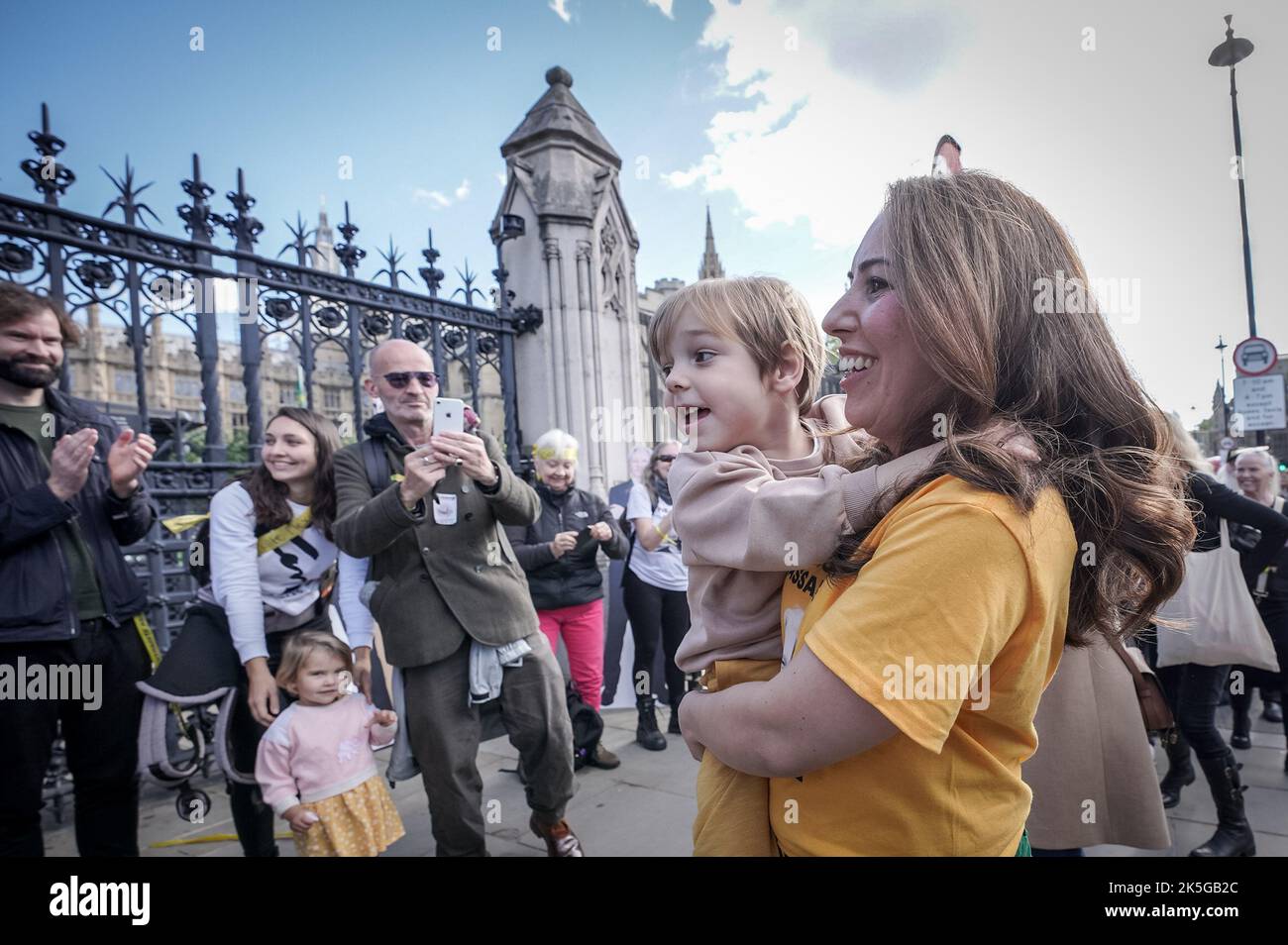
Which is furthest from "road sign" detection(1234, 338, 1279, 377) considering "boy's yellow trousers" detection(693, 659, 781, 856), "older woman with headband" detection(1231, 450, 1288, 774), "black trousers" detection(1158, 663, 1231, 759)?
"boy's yellow trousers" detection(693, 659, 781, 856)

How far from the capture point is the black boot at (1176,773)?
144 inches

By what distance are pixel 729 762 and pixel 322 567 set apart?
2.69 m

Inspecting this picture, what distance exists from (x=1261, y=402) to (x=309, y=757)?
9439 millimetres

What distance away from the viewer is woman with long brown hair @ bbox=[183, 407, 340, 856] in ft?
9.39

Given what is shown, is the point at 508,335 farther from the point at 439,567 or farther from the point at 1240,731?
the point at 1240,731

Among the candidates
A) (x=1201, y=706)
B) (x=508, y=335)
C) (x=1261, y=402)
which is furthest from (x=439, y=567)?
(x=1261, y=402)

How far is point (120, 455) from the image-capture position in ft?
8.97

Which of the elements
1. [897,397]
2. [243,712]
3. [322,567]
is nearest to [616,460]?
[322,567]

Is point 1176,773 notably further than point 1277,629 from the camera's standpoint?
No

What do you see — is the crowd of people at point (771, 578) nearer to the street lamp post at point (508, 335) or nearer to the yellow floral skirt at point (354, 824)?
the yellow floral skirt at point (354, 824)

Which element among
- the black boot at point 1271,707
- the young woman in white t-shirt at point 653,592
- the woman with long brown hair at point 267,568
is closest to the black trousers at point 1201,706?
the black boot at point 1271,707

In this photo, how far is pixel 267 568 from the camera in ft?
9.95
